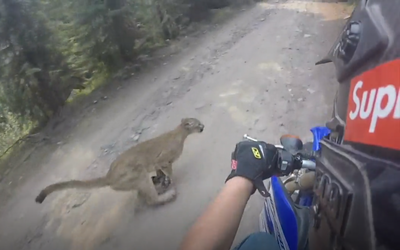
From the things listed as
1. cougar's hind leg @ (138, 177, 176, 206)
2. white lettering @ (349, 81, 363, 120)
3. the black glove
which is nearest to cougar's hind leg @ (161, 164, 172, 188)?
cougar's hind leg @ (138, 177, 176, 206)

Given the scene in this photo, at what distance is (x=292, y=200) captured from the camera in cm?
189

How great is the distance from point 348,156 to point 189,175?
10.3ft

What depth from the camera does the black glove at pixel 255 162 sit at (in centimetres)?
177

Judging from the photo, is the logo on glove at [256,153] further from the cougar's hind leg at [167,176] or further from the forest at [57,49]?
the forest at [57,49]

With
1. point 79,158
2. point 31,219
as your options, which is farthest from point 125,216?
point 79,158

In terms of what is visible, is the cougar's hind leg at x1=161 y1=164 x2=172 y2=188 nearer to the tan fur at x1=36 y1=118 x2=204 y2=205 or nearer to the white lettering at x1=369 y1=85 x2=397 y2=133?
the tan fur at x1=36 y1=118 x2=204 y2=205

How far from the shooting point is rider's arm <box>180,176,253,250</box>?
61.1 inches

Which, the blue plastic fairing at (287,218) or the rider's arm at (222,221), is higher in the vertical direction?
the rider's arm at (222,221)

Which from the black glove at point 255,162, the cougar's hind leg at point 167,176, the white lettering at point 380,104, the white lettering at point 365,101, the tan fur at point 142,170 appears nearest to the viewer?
the white lettering at point 380,104

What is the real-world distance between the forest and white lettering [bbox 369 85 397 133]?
518 cm

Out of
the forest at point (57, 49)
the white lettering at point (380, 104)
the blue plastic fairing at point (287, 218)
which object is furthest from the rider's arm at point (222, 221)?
the forest at point (57, 49)

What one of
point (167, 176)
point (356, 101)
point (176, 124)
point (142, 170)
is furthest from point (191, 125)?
point (356, 101)

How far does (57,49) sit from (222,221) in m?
4.95

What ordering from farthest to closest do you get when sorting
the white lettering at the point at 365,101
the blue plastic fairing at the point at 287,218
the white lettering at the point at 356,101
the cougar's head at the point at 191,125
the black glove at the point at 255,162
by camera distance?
the cougar's head at the point at 191,125 → the black glove at the point at 255,162 → the blue plastic fairing at the point at 287,218 → the white lettering at the point at 356,101 → the white lettering at the point at 365,101
